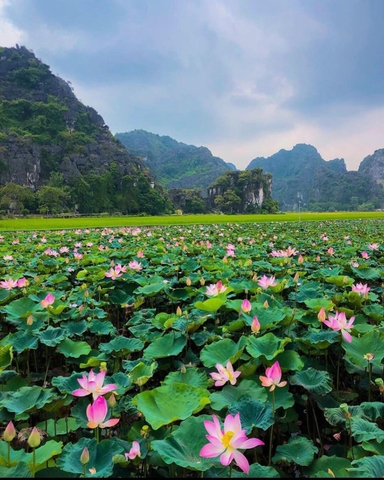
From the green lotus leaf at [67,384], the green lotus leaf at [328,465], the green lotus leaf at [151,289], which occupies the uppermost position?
the green lotus leaf at [151,289]

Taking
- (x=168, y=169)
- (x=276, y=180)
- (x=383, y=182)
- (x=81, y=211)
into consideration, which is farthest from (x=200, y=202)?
(x=276, y=180)

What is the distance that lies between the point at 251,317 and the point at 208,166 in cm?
10405

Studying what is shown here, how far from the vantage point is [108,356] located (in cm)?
143

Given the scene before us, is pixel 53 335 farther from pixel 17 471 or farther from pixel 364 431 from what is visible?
pixel 364 431

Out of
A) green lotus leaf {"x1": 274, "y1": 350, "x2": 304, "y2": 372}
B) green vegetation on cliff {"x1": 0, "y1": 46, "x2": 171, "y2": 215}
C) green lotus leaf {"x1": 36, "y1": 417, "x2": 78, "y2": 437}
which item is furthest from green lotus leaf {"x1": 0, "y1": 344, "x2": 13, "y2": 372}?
green vegetation on cliff {"x1": 0, "y1": 46, "x2": 171, "y2": 215}

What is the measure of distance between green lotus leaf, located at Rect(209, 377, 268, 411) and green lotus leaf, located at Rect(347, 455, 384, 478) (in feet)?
1.01

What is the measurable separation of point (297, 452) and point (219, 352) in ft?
1.46

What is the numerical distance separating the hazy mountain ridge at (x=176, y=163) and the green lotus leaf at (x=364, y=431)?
294 ft

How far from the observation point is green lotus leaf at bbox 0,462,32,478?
0.74 m

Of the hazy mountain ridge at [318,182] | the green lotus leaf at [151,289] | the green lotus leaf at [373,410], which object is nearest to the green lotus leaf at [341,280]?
the green lotus leaf at [151,289]

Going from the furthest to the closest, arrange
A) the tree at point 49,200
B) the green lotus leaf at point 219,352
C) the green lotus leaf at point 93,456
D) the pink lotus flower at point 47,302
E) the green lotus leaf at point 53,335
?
the tree at point 49,200
the pink lotus flower at point 47,302
the green lotus leaf at point 53,335
the green lotus leaf at point 219,352
the green lotus leaf at point 93,456

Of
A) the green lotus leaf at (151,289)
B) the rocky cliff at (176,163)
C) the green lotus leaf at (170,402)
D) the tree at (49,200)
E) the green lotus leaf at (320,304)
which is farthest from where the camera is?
the rocky cliff at (176,163)

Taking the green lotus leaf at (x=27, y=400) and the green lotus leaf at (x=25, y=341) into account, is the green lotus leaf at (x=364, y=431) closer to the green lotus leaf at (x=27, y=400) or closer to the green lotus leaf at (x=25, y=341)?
the green lotus leaf at (x=27, y=400)

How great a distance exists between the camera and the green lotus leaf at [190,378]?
1.11m
